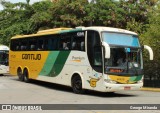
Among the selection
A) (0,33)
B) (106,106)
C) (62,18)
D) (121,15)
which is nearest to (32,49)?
(62,18)

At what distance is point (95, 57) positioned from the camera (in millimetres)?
18188

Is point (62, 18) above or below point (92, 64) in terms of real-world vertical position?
above

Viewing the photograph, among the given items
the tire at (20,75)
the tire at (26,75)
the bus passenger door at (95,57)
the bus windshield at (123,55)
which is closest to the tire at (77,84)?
the bus passenger door at (95,57)

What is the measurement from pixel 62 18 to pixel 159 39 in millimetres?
9912

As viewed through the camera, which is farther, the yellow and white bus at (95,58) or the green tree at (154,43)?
the green tree at (154,43)

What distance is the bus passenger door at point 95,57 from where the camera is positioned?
17.9 m

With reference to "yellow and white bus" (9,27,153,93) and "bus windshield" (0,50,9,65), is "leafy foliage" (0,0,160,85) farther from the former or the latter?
"yellow and white bus" (9,27,153,93)

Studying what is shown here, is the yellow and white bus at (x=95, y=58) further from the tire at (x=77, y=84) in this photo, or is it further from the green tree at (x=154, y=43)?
the green tree at (x=154, y=43)

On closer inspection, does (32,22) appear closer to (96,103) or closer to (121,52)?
(121,52)

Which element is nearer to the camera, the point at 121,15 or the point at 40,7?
the point at 121,15

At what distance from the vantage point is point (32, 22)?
117 feet

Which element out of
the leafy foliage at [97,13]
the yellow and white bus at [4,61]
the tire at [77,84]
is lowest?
the tire at [77,84]

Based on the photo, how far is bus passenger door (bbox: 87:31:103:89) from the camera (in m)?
17.9

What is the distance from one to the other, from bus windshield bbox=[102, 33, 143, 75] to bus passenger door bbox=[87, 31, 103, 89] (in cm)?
39
